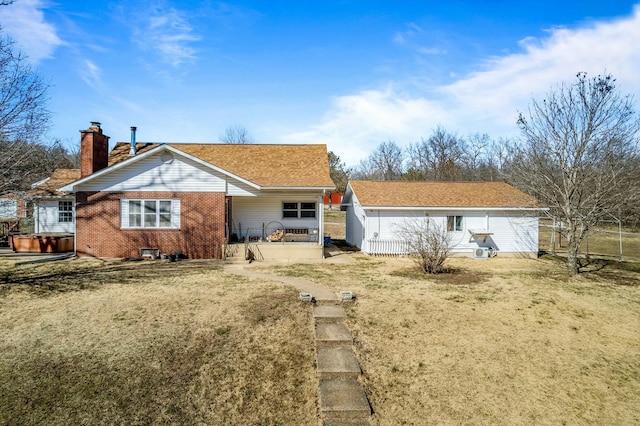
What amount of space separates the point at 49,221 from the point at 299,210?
15.9m

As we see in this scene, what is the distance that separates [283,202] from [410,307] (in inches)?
458

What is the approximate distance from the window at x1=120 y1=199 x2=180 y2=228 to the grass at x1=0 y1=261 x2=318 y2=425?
18.7ft

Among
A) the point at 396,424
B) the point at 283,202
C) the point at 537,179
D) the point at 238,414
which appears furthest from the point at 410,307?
the point at 283,202

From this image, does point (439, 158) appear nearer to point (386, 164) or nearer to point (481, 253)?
point (386, 164)

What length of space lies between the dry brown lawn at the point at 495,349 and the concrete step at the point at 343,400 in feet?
0.72

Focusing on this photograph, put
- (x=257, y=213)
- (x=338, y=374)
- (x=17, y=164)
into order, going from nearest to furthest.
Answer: (x=338, y=374) → (x=17, y=164) → (x=257, y=213)

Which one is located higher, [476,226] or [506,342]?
[476,226]

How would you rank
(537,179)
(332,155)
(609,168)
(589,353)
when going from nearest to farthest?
(589,353) < (609,168) < (537,179) < (332,155)

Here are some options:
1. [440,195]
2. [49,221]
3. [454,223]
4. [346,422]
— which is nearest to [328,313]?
[346,422]

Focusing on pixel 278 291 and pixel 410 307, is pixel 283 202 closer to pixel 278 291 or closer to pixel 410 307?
pixel 278 291

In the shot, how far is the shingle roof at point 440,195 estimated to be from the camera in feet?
65.3

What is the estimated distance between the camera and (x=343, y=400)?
604cm

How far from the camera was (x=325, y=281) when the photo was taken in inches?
504

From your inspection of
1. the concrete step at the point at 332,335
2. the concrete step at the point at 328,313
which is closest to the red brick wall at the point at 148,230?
the concrete step at the point at 328,313
